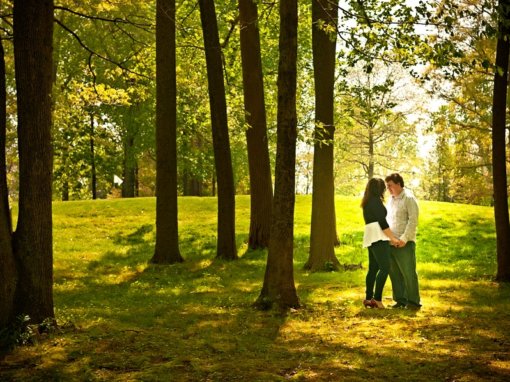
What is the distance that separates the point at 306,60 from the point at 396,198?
22374 millimetres

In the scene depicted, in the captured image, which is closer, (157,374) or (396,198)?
(157,374)

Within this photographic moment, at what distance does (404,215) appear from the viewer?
10.6 metres

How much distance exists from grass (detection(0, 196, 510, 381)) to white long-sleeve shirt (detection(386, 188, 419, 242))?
4.32ft

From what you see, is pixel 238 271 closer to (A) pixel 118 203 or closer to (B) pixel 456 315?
(B) pixel 456 315

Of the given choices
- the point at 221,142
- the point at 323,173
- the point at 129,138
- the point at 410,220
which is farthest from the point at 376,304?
the point at 129,138

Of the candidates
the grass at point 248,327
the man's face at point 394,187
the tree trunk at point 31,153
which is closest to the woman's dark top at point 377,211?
the man's face at point 394,187

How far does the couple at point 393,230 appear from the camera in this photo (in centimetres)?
1059

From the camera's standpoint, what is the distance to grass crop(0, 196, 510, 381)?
22.8ft

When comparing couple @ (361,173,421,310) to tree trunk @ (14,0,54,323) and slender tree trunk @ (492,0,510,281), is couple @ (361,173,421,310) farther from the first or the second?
tree trunk @ (14,0,54,323)

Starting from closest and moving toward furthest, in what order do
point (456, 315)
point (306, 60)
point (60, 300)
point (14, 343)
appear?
1. point (14, 343)
2. point (456, 315)
3. point (60, 300)
4. point (306, 60)

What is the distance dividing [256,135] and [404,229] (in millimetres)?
10171

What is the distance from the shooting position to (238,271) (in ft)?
56.1

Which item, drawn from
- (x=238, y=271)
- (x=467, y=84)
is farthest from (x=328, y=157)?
(x=467, y=84)

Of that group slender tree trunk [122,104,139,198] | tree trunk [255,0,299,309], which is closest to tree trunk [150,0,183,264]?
tree trunk [255,0,299,309]
